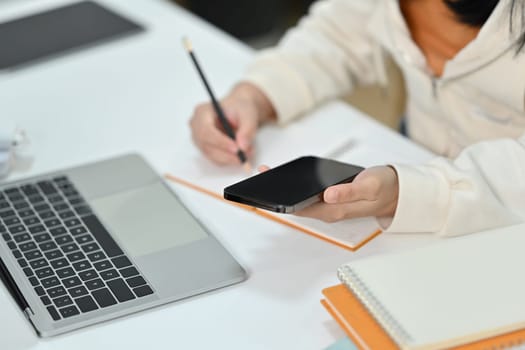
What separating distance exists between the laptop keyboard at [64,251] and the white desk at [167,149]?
35 mm

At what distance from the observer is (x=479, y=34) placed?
1061 millimetres

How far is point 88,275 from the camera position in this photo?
0.91m

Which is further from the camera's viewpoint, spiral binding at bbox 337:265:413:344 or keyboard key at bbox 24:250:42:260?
keyboard key at bbox 24:250:42:260

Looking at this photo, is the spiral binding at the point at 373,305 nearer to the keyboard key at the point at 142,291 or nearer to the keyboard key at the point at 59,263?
the keyboard key at the point at 142,291

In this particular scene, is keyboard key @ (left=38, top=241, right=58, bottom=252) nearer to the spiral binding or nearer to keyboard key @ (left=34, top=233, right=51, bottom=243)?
keyboard key @ (left=34, top=233, right=51, bottom=243)

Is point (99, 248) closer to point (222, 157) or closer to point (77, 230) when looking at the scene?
point (77, 230)

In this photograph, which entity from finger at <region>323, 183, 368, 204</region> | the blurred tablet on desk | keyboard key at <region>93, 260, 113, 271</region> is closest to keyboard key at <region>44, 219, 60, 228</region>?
keyboard key at <region>93, 260, 113, 271</region>

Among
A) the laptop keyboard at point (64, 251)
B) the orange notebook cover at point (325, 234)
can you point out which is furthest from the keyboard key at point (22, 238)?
the orange notebook cover at point (325, 234)

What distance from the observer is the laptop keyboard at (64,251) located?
2.89 ft

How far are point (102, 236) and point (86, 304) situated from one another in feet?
0.41

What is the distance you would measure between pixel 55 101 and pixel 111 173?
0.26 metres

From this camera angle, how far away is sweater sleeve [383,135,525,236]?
94 cm

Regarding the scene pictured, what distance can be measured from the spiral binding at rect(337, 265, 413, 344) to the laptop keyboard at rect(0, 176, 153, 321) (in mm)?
203

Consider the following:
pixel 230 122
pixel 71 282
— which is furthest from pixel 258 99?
pixel 71 282
